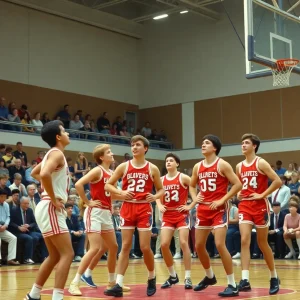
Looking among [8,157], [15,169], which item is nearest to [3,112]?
[8,157]

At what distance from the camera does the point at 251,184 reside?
8977 millimetres

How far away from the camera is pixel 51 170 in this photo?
21.1 feet

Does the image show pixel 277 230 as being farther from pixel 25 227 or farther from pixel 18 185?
pixel 18 185

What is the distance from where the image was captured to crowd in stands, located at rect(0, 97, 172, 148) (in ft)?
78.5

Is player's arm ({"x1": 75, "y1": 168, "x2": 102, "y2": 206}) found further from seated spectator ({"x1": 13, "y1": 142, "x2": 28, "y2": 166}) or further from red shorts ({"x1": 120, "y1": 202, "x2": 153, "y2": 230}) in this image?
seated spectator ({"x1": 13, "y1": 142, "x2": 28, "y2": 166})

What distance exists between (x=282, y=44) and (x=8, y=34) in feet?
49.8

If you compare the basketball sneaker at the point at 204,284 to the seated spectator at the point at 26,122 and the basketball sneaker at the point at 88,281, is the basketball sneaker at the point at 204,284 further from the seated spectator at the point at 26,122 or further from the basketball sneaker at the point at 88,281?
the seated spectator at the point at 26,122

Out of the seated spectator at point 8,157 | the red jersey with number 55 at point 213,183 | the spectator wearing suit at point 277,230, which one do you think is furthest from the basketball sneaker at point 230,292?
the seated spectator at point 8,157

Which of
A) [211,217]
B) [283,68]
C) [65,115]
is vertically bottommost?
[211,217]

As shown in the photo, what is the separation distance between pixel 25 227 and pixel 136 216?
8432mm

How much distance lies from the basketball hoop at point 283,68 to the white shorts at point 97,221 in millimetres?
6370

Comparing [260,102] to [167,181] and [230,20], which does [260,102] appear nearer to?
[230,20]

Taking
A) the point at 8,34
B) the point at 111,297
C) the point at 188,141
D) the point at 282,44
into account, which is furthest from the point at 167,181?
the point at 188,141

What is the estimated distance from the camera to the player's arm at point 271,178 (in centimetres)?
876
